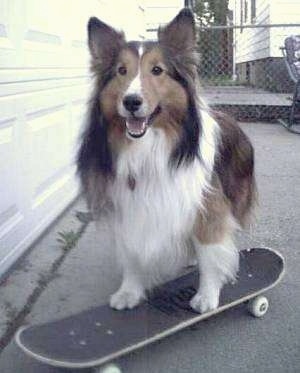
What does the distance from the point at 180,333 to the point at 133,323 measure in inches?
12.2

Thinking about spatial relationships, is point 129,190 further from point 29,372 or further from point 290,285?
point 290,285

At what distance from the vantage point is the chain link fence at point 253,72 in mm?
10680

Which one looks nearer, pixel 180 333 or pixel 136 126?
pixel 136 126

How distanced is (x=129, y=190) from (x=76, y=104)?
300 centimetres

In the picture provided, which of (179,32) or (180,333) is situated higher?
(179,32)

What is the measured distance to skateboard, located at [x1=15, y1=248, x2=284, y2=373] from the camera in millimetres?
2799

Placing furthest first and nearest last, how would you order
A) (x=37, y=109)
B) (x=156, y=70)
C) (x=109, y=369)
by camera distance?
(x=37, y=109), (x=156, y=70), (x=109, y=369)

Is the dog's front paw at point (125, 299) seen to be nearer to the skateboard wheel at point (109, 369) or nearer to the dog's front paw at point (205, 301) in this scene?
the dog's front paw at point (205, 301)

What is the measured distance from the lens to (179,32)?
3174 millimetres

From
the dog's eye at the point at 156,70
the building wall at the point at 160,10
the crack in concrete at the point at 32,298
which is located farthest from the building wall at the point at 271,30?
the dog's eye at the point at 156,70

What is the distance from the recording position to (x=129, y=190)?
3293 millimetres

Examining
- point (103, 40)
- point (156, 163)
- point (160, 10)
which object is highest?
point (160, 10)

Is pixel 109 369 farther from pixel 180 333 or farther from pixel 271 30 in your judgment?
pixel 271 30

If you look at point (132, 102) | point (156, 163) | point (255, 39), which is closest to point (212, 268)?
point (156, 163)
